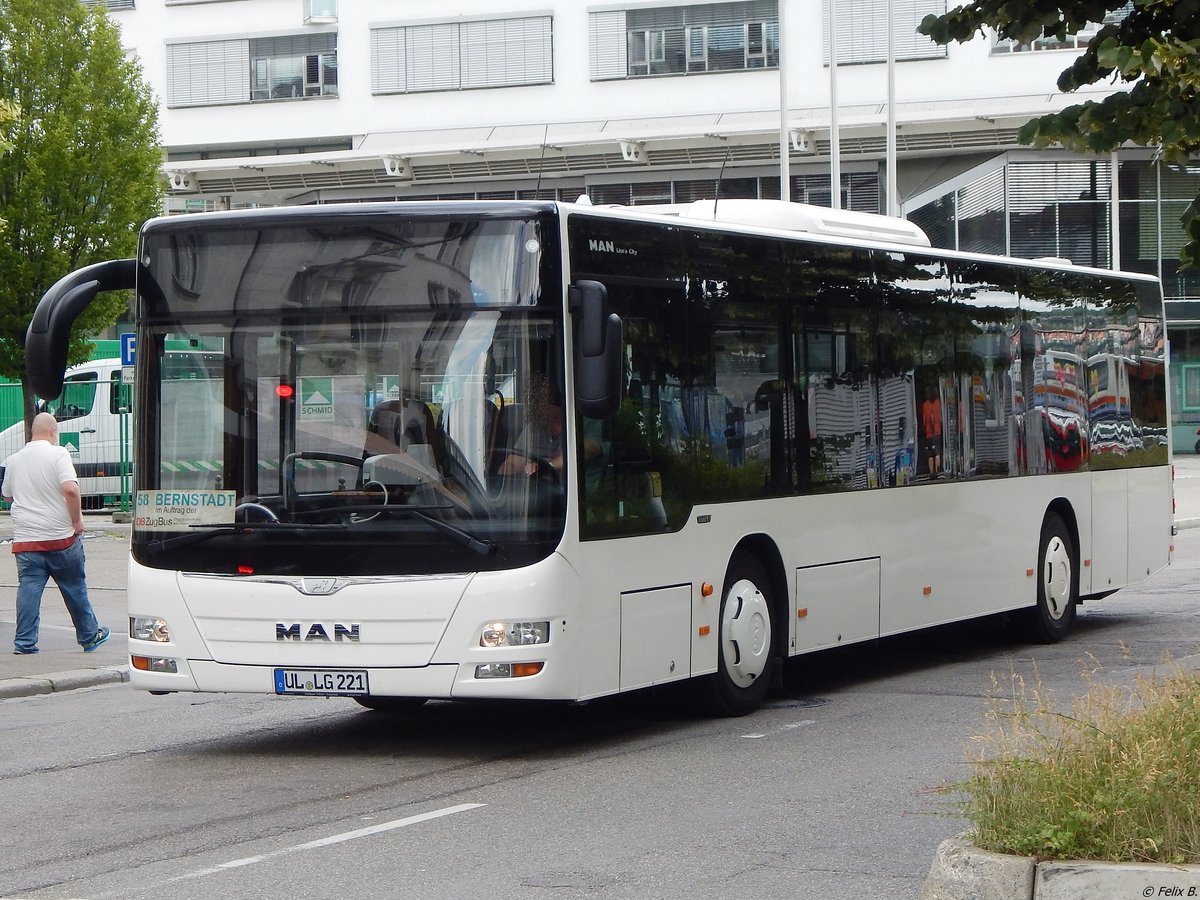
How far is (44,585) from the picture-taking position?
1499 cm

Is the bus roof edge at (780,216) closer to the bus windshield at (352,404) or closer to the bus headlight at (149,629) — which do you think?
the bus windshield at (352,404)

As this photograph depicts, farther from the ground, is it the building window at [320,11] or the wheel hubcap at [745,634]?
the building window at [320,11]

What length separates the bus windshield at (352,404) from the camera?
→ 9.71 metres

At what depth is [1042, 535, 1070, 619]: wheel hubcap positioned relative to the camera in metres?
15.3

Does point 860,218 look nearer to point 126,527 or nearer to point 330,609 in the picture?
point 330,609

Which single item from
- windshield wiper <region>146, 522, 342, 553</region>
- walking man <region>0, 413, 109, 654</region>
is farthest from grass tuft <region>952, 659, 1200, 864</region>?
walking man <region>0, 413, 109, 654</region>

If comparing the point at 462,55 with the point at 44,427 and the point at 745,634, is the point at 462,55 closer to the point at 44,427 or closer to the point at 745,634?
the point at 44,427

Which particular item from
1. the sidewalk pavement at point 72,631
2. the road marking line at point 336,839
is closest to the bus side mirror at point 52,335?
the road marking line at point 336,839

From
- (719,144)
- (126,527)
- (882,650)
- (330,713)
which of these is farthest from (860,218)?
(719,144)

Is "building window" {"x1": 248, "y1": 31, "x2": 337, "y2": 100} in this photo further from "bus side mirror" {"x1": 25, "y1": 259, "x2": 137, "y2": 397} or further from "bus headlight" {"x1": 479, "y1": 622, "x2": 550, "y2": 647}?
"bus headlight" {"x1": 479, "y1": 622, "x2": 550, "y2": 647}

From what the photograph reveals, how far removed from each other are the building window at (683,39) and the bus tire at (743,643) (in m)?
37.1

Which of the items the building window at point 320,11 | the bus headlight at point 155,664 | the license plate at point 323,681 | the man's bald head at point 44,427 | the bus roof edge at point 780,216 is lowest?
the license plate at point 323,681

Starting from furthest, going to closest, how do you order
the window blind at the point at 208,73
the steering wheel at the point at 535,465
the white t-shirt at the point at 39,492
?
the window blind at the point at 208,73 → the white t-shirt at the point at 39,492 → the steering wheel at the point at 535,465

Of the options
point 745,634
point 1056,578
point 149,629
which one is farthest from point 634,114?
point 149,629
